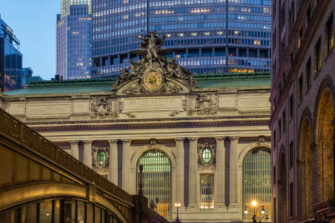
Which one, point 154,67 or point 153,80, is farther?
point 154,67

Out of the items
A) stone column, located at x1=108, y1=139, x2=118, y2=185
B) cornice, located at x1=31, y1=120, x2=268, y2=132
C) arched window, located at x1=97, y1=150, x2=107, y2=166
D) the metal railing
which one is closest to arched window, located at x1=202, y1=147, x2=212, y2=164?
cornice, located at x1=31, y1=120, x2=268, y2=132

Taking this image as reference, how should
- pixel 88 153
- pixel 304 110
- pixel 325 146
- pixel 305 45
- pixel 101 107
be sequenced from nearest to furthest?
pixel 325 146 < pixel 305 45 < pixel 304 110 < pixel 88 153 < pixel 101 107

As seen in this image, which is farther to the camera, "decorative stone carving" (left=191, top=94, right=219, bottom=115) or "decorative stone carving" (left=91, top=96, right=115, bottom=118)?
"decorative stone carving" (left=91, top=96, right=115, bottom=118)

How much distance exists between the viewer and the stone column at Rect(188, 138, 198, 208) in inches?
4301

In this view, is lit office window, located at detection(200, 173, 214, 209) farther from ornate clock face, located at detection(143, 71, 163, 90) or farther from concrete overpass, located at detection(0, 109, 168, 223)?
concrete overpass, located at detection(0, 109, 168, 223)

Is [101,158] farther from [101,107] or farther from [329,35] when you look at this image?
[329,35]

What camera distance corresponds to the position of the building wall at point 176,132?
109m

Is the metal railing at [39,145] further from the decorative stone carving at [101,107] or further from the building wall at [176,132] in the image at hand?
the decorative stone carving at [101,107]

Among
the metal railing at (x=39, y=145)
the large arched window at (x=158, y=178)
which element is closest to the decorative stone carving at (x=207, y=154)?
the large arched window at (x=158, y=178)

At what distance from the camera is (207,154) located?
11094cm

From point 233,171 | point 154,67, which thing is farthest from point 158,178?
point 154,67

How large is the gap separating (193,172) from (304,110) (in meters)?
67.1

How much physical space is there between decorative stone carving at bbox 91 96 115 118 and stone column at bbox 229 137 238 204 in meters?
19.4

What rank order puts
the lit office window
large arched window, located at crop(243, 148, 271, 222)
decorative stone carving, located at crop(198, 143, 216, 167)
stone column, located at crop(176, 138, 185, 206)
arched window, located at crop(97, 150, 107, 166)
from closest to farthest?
large arched window, located at crop(243, 148, 271, 222), stone column, located at crop(176, 138, 185, 206), the lit office window, decorative stone carving, located at crop(198, 143, 216, 167), arched window, located at crop(97, 150, 107, 166)
